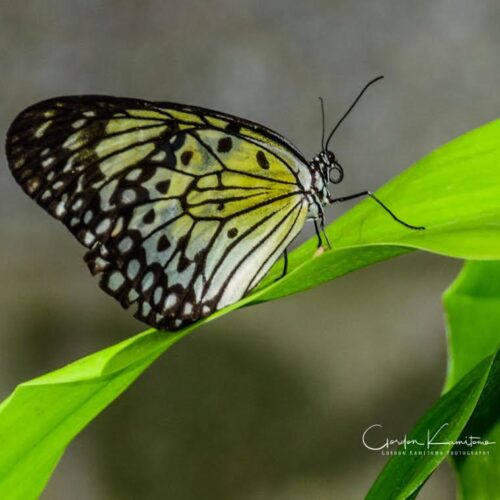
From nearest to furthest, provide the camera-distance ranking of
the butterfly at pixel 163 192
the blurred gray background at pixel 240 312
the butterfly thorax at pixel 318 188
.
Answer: the butterfly at pixel 163 192 → the butterfly thorax at pixel 318 188 → the blurred gray background at pixel 240 312

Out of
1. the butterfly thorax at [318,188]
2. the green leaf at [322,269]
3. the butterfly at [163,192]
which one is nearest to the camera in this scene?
the green leaf at [322,269]

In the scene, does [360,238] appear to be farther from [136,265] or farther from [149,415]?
[149,415]

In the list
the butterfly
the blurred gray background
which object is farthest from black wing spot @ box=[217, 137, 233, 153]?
the blurred gray background

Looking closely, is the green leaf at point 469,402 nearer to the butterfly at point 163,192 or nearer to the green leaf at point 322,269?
the green leaf at point 322,269

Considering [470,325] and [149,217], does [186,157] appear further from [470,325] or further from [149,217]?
[470,325]

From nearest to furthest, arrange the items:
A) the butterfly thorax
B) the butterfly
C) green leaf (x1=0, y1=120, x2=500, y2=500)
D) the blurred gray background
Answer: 1. green leaf (x1=0, y1=120, x2=500, y2=500)
2. the butterfly
3. the butterfly thorax
4. the blurred gray background

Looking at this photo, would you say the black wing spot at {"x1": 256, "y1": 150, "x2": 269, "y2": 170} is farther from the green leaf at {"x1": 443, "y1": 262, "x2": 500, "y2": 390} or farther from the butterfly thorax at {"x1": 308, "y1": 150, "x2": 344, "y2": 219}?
the green leaf at {"x1": 443, "y1": 262, "x2": 500, "y2": 390}

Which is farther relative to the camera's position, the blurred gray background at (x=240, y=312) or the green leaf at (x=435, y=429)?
the blurred gray background at (x=240, y=312)

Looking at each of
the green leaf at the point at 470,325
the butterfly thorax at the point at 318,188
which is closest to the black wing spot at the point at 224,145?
the butterfly thorax at the point at 318,188
